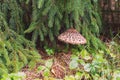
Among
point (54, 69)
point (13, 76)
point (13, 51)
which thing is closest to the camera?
point (13, 76)

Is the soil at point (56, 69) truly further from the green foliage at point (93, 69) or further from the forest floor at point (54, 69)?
the green foliage at point (93, 69)

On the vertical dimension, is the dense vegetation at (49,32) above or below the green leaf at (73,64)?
above

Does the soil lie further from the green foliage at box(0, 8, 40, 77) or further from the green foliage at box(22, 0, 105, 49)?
the green foliage at box(22, 0, 105, 49)

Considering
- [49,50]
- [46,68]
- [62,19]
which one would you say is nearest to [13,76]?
[46,68]

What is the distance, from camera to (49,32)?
3.35 meters

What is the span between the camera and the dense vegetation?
3.02 meters

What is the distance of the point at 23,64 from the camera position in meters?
2.97

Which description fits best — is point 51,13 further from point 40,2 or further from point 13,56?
point 13,56

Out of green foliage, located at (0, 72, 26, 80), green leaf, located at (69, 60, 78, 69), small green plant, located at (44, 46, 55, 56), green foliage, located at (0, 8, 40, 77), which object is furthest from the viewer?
small green plant, located at (44, 46, 55, 56)

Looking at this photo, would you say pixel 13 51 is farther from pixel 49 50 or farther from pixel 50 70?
pixel 49 50

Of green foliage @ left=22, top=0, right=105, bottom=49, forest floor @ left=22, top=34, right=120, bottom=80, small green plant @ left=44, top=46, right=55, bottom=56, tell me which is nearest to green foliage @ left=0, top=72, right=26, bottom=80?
forest floor @ left=22, top=34, right=120, bottom=80

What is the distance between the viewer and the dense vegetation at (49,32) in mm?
3018

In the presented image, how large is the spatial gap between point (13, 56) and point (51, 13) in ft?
2.02

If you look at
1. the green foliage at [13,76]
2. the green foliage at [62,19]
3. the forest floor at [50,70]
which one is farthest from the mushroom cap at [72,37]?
the green foliage at [13,76]
